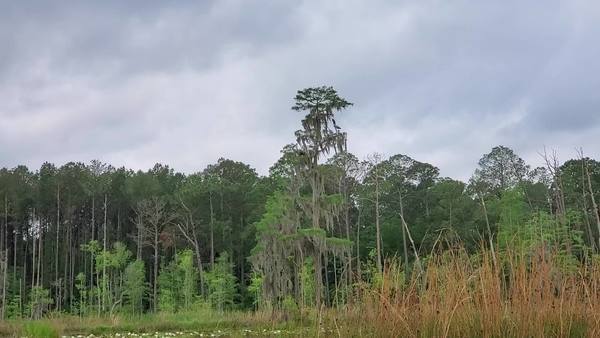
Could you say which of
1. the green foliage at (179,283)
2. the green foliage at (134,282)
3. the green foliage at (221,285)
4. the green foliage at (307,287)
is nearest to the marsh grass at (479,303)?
the green foliage at (307,287)

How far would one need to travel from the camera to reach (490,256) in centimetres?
416

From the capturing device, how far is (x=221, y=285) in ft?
134

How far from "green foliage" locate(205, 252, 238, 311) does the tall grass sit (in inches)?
1406

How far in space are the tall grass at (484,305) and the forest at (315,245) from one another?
0.04 feet

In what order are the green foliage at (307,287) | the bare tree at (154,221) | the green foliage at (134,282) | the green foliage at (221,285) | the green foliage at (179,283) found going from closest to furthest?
the green foliage at (307,287) → the green foliage at (221,285) → the green foliage at (179,283) → the green foliage at (134,282) → the bare tree at (154,221)

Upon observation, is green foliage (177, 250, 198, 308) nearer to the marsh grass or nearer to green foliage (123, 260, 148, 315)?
green foliage (123, 260, 148, 315)

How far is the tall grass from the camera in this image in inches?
A: 149

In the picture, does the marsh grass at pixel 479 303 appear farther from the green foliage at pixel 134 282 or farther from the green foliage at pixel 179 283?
the green foliage at pixel 134 282

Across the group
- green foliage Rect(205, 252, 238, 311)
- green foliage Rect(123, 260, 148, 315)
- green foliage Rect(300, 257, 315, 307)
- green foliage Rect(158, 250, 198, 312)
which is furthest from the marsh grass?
green foliage Rect(123, 260, 148, 315)

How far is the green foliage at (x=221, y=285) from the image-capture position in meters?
40.0

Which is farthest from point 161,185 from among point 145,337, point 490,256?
point 490,256

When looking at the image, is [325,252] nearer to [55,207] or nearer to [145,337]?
[145,337]

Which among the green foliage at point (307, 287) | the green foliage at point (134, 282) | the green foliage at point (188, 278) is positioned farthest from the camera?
the green foliage at point (134, 282)

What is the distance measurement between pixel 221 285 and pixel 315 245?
18.5 m
